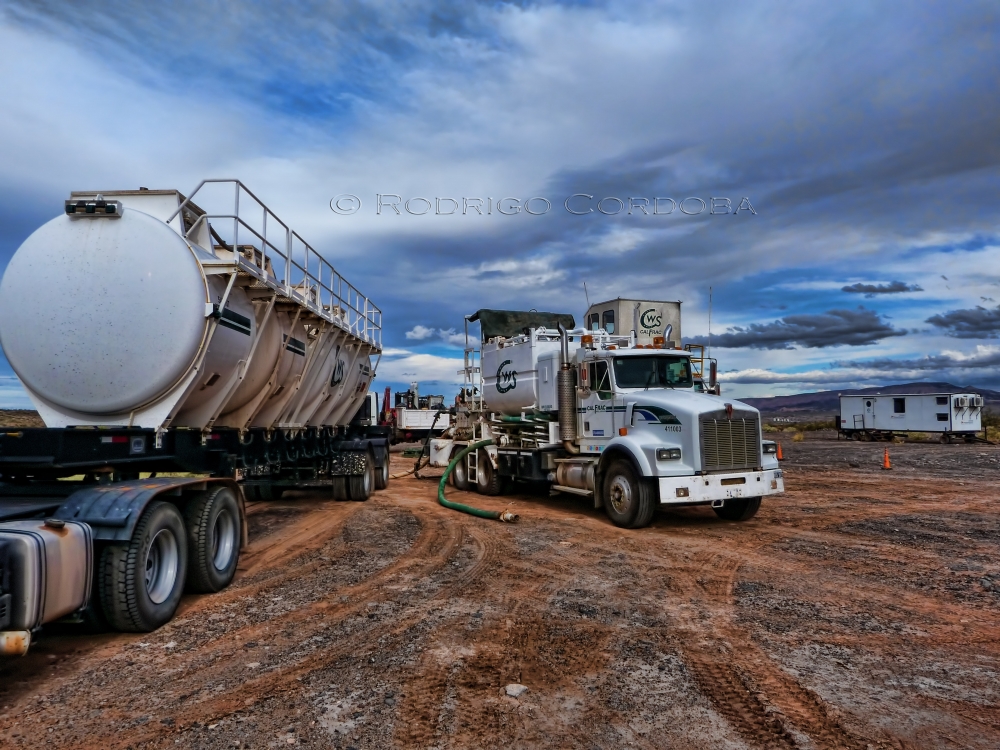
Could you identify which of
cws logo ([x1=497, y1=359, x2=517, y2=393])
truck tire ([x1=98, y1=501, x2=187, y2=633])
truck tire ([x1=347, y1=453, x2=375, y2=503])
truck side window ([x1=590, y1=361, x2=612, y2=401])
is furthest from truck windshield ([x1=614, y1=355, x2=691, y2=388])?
truck tire ([x1=98, y1=501, x2=187, y2=633])

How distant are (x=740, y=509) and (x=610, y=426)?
8.63 feet

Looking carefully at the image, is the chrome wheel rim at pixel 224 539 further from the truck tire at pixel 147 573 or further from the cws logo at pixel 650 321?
the cws logo at pixel 650 321

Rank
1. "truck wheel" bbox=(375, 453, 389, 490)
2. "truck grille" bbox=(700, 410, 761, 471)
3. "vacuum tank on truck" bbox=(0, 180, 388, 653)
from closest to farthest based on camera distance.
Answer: "vacuum tank on truck" bbox=(0, 180, 388, 653) → "truck grille" bbox=(700, 410, 761, 471) → "truck wheel" bbox=(375, 453, 389, 490)

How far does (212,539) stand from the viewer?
7137 mm

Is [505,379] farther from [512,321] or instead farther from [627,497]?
[627,497]

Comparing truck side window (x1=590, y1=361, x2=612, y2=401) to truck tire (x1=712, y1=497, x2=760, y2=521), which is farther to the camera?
truck side window (x1=590, y1=361, x2=612, y2=401)

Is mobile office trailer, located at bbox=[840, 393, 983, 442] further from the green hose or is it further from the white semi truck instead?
the green hose

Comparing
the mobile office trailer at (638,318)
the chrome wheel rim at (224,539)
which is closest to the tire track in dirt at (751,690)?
the chrome wheel rim at (224,539)

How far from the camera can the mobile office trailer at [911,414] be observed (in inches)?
1356

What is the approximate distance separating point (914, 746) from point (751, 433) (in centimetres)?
761

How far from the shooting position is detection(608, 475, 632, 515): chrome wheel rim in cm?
1120

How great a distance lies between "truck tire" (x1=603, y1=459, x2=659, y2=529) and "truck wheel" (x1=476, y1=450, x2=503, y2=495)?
4.62 metres

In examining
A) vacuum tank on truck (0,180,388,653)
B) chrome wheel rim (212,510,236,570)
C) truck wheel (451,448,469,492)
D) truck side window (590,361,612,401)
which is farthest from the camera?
truck wheel (451,448,469,492)

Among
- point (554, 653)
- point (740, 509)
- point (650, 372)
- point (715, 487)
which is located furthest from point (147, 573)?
point (740, 509)
